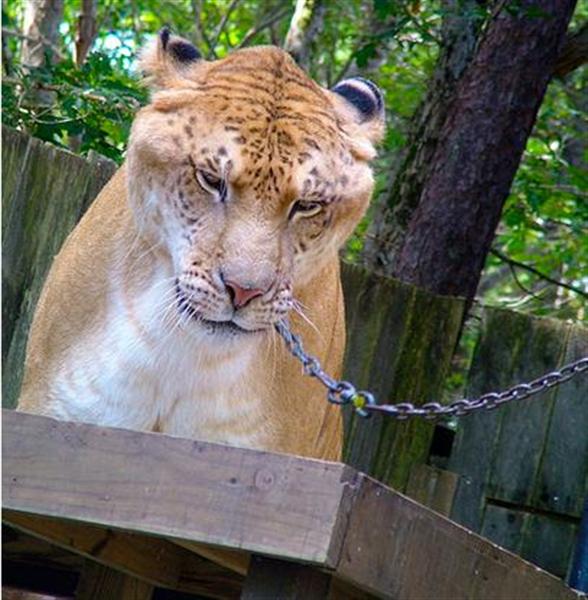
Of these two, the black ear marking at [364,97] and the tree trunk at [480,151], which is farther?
the tree trunk at [480,151]

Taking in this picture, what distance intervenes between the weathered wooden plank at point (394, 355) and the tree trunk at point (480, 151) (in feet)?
2.54

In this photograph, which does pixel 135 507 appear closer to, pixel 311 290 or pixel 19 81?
pixel 311 290

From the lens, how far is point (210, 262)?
14.4ft

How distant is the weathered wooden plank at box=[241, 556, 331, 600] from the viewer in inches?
138

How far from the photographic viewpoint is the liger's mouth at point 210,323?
14.6ft

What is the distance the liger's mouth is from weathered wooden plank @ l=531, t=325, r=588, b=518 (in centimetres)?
231

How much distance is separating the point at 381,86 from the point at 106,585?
7.43 meters

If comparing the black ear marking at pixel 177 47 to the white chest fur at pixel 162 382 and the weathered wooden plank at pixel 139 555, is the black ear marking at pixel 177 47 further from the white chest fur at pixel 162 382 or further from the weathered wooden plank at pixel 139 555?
the weathered wooden plank at pixel 139 555

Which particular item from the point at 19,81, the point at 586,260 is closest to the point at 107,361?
the point at 19,81

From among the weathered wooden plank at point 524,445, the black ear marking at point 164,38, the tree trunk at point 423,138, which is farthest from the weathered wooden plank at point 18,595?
the tree trunk at point 423,138

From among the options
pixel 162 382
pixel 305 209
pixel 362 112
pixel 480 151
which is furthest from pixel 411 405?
pixel 480 151

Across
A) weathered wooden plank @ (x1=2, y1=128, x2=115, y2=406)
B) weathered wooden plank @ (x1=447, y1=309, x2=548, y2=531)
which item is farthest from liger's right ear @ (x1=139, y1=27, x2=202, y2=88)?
weathered wooden plank @ (x1=447, y1=309, x2=548, y2=531)

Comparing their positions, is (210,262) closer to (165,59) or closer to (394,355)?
(165,59)

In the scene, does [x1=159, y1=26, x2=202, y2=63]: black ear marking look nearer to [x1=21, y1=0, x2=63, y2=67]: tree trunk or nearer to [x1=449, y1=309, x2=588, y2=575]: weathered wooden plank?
[x1=449, y1=309, x2=588, y2=575]: weathered wooden plank
